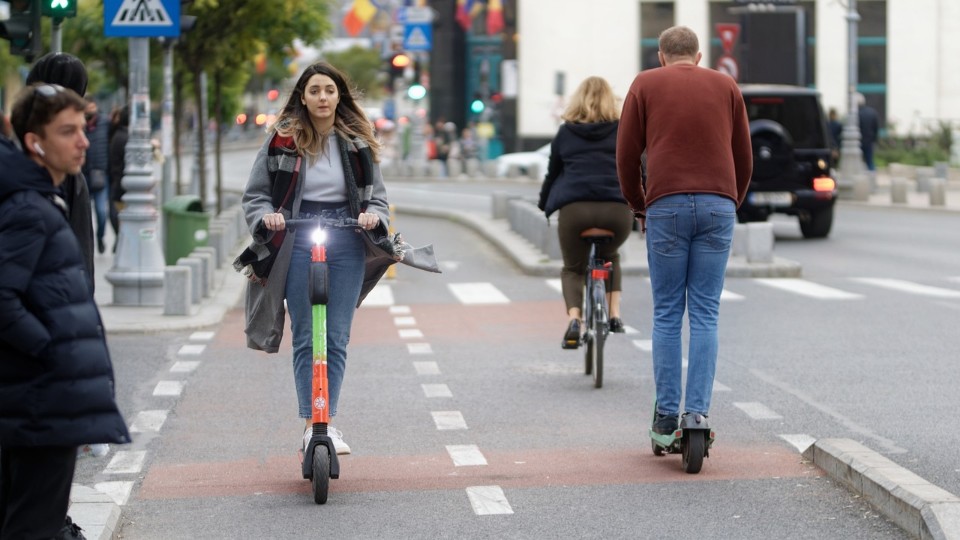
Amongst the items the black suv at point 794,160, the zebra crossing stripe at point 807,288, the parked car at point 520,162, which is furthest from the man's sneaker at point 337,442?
the parked car at point 520,162

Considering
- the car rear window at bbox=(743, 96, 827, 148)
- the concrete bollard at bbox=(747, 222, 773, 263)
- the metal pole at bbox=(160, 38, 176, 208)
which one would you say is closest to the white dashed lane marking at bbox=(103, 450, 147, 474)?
the concrete bollard at bbox=(747, 222, 773, 263)

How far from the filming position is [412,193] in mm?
41156

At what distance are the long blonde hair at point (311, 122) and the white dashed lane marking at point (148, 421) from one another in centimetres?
219

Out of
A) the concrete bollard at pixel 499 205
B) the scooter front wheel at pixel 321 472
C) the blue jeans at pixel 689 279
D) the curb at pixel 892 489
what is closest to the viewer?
the curb at pixel 892 489

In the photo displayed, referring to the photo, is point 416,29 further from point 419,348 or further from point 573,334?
point 573,334

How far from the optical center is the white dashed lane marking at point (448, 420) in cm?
879

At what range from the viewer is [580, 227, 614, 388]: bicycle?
10.1 meters

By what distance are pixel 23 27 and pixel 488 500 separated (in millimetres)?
7884

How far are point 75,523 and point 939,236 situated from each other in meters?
21.2

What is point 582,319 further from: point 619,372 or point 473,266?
point 473,266

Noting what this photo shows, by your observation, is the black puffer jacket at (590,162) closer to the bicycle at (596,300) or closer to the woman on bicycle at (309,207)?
the bicycle at (596,300)

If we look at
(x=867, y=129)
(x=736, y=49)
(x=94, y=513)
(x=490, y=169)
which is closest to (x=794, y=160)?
(x=867, y=129)

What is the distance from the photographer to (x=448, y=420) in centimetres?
902

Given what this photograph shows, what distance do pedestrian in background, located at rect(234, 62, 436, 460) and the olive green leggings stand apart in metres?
3.15
